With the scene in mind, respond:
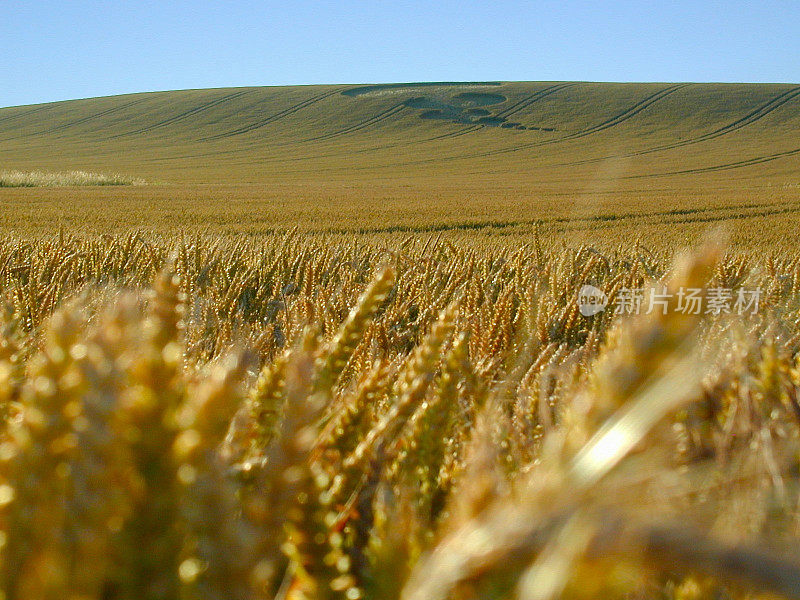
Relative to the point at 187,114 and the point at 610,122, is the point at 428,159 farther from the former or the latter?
the point at 187,114

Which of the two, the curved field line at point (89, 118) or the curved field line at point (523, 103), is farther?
the curved field line at point (89, 118)

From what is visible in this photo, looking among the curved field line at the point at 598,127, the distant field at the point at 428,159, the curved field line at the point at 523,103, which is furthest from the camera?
the curved field line at the point at 523,103

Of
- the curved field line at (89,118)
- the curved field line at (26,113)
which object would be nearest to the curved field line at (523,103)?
the curved field line at (89,118)

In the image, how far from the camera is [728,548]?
24cm

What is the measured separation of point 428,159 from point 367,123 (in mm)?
15305

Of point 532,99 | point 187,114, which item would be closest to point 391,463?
point 532,99

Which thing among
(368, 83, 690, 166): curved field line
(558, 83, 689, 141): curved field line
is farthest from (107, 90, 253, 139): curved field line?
(558, 83, 689, 141): curved field line

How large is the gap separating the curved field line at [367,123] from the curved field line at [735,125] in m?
20.9

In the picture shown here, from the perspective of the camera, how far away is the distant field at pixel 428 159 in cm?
1617

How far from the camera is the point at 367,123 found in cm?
5891

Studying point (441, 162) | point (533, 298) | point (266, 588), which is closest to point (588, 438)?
point (266, 588)

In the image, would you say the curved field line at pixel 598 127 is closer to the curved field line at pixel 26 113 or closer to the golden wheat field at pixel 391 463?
the golden wheat field at pixel 391 463

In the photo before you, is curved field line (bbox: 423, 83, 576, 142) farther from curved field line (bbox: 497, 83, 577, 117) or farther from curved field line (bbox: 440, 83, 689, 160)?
curved field line (bbox: 440, 83, 689, 160)

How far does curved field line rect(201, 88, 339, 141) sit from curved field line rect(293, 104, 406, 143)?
7019 mm
